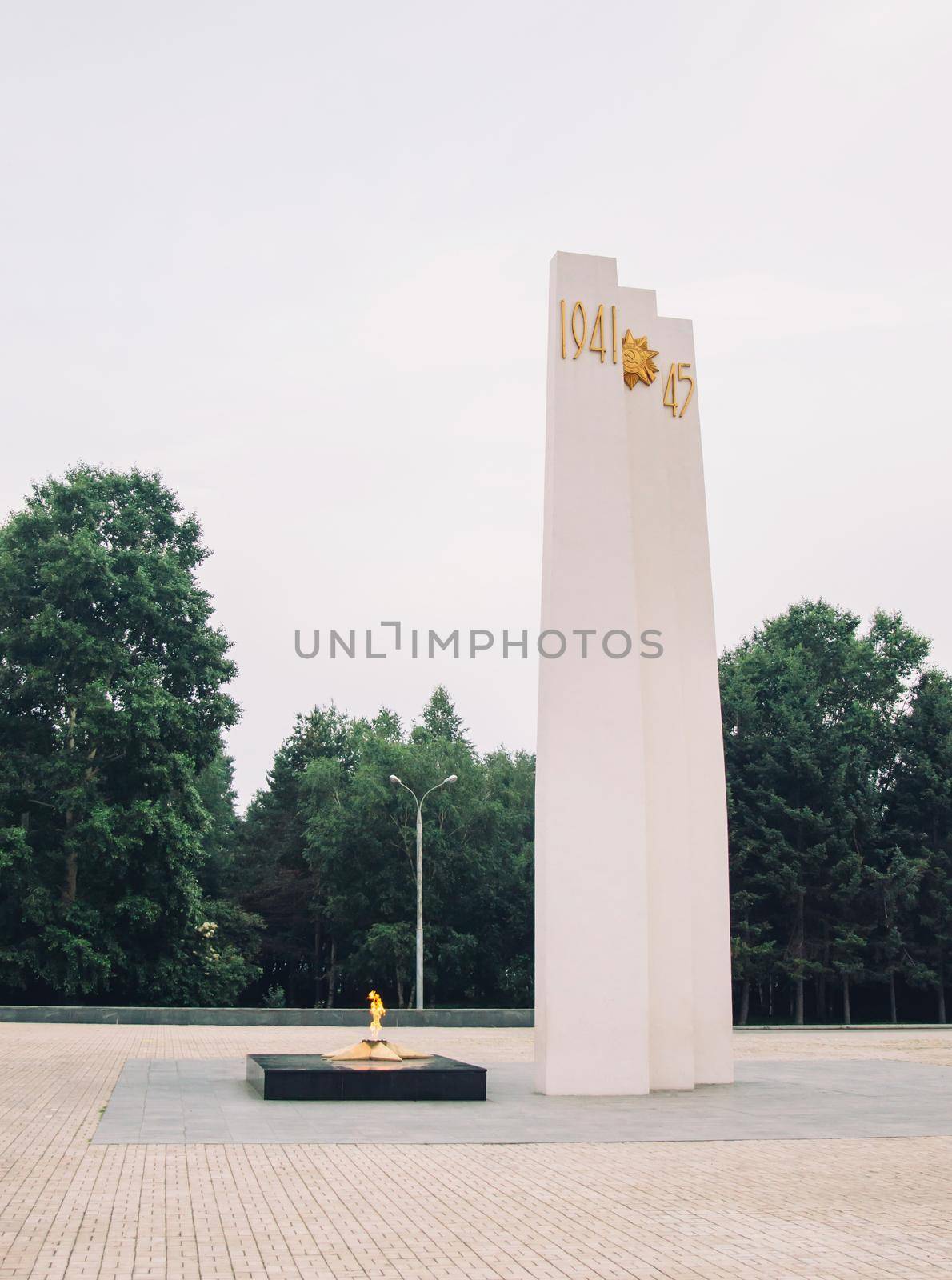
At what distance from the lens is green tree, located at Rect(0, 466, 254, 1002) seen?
3094 centimetres

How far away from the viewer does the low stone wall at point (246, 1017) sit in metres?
25.5

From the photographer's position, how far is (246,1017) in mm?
26781

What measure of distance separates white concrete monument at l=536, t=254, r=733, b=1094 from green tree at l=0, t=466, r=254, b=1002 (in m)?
18.8

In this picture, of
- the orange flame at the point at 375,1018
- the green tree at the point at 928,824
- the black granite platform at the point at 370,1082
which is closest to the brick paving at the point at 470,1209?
the black granite platform at the point at 370,1082

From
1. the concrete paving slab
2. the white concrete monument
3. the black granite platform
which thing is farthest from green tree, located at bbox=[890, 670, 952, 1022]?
the black granite platform

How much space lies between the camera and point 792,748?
39562 millimetres

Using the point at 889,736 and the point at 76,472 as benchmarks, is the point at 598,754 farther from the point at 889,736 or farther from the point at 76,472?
the point at 889,736

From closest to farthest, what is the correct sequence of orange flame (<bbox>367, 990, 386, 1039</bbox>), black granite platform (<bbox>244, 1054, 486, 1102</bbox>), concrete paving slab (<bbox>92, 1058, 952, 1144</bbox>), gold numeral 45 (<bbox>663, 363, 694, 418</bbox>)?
1. concrete paving slab (<bbox>92, 1058, 952, 1144</bbox>)
2. black granite platform (<bbox>244, 1054, 486, 1102</bbox>)
3. orange flame (<bbox>367, 990, 386, 1039</bbox>)
4. gold numeral 45 (<bbox>663, 363, 694, 418</bbox>)

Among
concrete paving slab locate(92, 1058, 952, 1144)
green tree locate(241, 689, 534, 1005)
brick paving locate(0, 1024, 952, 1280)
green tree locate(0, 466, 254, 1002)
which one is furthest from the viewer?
green tree locate(241, 689, 534, 1005)

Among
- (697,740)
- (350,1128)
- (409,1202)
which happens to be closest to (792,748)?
(697,740)

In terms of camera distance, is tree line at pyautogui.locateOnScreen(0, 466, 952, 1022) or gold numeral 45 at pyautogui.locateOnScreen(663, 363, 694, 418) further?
tree line at pyautogui.locateOnScreen(0, 466, 952, 1022)

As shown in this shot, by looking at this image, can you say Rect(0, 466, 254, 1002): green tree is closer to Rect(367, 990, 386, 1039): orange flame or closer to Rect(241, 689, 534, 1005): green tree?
Rect(241, 689, 534, 1005): green tree

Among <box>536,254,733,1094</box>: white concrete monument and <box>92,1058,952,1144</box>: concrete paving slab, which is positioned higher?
<box>536,254,733,1094</box>: white concrete monument

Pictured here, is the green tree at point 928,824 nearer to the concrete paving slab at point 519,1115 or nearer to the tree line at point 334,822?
the tree line at point 334,822
